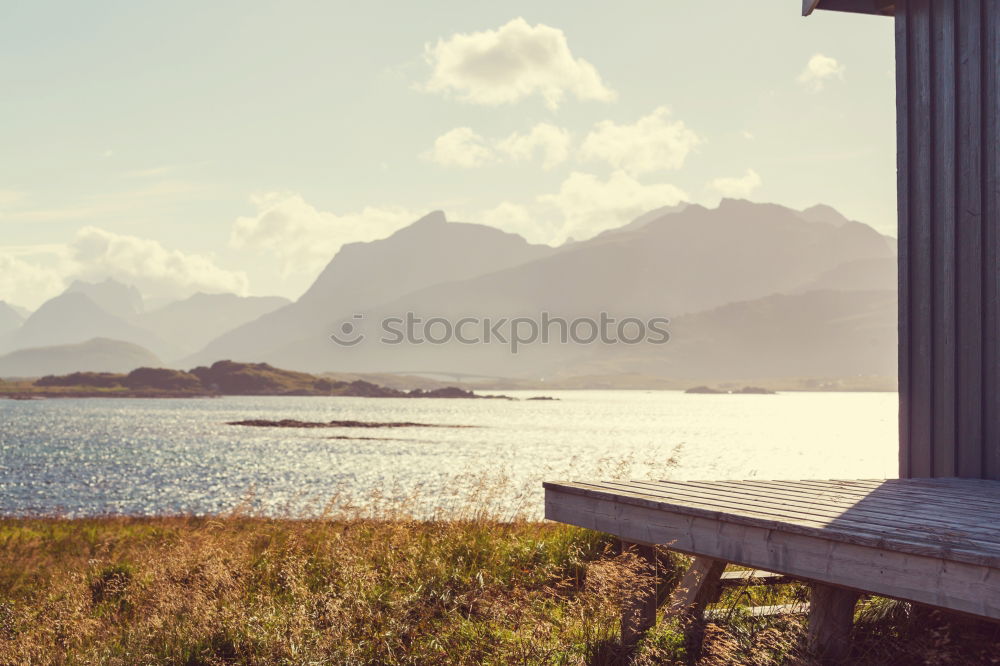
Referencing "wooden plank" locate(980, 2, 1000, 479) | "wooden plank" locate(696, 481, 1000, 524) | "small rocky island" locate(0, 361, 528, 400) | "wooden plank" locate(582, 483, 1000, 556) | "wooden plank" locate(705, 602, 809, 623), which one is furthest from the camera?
"small rocky island" locate(0, 361, 528, 400)

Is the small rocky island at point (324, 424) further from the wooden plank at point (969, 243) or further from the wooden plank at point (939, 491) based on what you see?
the wooden plank at point (939, 491)

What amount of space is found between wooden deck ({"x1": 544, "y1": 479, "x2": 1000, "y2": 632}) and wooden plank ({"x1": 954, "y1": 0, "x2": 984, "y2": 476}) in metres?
0.48

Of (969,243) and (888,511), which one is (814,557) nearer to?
(888,511)

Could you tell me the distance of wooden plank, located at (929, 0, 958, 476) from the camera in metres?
6.88

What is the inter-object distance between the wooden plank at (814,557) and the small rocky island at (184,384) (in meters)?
178

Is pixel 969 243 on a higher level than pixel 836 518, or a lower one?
higher

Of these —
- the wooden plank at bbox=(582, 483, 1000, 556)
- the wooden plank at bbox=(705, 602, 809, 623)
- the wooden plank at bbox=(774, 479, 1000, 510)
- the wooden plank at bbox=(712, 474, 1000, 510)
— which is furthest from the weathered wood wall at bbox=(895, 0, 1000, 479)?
the wooden plank at bbox=(582, 483, 1000, 556)

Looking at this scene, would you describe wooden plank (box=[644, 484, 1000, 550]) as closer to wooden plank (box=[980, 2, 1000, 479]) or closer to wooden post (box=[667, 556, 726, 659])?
wooden post (box=[667, 556, 726, 659])

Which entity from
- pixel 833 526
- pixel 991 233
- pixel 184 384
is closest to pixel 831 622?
pixel 833 526

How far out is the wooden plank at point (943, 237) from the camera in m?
6.88

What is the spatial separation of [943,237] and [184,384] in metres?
180

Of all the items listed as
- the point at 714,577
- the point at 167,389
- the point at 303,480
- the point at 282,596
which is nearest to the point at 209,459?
the point at 303,480

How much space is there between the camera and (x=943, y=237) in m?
7.07

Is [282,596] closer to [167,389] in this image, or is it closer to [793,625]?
[793,625]
